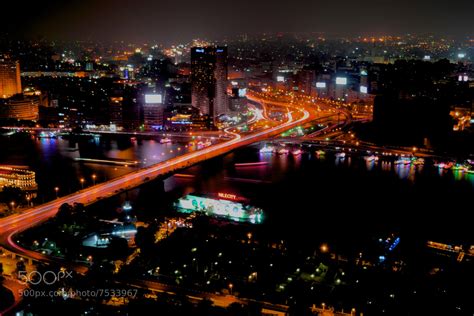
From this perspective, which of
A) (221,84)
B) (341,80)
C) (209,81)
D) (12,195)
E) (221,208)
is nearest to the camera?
(221,208)

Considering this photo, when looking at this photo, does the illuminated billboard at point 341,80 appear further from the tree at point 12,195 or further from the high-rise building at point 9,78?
the tree at point 12,195

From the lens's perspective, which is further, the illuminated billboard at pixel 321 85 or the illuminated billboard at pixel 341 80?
the illuminated billboard at pixel 321 85

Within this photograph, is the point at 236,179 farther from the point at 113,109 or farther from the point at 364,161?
the point at 113,109
